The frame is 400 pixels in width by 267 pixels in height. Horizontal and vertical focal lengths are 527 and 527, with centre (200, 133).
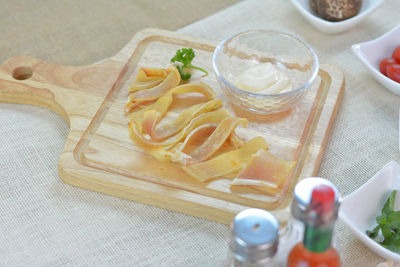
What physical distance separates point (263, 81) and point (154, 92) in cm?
35

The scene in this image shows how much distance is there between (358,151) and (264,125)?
11.7 inches

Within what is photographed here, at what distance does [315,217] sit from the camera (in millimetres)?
891

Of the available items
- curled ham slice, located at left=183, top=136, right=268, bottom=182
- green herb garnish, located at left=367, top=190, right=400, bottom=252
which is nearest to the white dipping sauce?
curled ham slice, located at left=183, top=136, right=268, bottom=182

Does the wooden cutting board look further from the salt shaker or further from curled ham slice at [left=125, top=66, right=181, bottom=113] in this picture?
the salt shaker

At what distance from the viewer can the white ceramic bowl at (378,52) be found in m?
1.78

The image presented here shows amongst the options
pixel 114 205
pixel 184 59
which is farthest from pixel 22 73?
pixel 114 205

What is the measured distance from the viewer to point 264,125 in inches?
64.9

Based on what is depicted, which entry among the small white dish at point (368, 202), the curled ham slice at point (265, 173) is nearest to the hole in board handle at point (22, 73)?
the curled ham slice at point (265, 173)

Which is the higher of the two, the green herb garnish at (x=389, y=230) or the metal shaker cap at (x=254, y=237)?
the metal shaker cap at (x=254, y=237)

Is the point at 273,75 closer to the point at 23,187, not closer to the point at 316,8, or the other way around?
the point at 316,8

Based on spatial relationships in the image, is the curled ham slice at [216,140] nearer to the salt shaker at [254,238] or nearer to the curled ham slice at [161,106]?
the curled ham slice at [161,106]

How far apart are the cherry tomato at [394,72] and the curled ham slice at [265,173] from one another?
1.86 ft

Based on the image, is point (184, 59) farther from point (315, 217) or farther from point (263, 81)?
point (315, 217)

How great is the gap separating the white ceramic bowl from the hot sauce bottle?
0.94m
